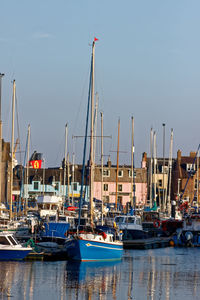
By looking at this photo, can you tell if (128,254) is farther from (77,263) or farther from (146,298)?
(146,298)

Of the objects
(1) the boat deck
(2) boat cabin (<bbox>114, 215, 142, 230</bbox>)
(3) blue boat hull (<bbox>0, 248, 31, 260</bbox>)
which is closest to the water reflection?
(3) blue boat hull (<bbox>0, 248, 31, 260</bbox>)

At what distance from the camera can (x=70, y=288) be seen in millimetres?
39656

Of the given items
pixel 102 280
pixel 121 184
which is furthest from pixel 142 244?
pixel 121 184

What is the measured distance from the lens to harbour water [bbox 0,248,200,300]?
37.6 m

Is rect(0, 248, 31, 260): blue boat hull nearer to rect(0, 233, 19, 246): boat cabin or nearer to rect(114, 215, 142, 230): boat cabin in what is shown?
rect(0, 233, 19, 246): boat cabin

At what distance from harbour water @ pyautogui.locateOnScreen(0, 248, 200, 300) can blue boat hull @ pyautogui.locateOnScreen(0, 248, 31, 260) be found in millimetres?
564

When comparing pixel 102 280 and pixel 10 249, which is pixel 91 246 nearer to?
pixel 10 249

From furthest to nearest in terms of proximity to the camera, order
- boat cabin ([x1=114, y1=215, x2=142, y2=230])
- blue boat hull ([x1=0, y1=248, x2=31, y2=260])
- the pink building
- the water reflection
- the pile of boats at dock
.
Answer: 1. the pink building
2. boat cabin ([x1=114, y1=215, x2=142, y2=230])
3. the pile of boats at dock
4. blue boat hull ([x1=0, y1=248, x2=31, y2=260])
5. the water reflection

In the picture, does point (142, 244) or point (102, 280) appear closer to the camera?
point (102, 280)

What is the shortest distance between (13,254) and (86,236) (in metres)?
5.37

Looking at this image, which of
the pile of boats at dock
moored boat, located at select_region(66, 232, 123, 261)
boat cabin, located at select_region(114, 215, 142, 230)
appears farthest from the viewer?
boat cabin, located at select_region(114, 215, 142, 230)

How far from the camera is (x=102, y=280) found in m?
43.2

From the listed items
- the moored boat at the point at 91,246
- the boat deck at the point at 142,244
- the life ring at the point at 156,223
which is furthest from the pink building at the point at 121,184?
the moored boat at the point at 91,246

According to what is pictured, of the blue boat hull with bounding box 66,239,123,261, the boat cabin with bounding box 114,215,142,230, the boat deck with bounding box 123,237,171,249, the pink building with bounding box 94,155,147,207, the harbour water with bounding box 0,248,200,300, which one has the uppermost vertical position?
the pink building with bounding box 94,155,147,207
